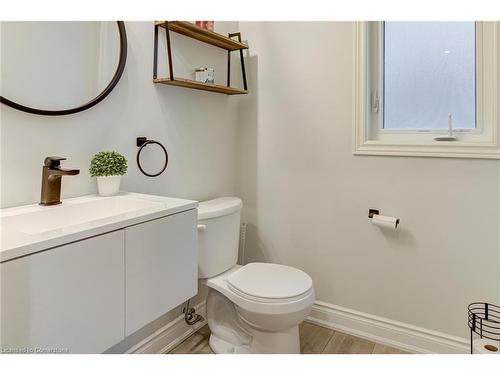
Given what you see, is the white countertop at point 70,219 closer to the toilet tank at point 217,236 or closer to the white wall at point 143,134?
the white wall at point 143,134

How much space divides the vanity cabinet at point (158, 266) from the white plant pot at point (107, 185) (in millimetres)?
350

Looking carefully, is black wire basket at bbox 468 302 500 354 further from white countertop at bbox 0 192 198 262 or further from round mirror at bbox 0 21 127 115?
round mirror at bbox 0 21 127 115

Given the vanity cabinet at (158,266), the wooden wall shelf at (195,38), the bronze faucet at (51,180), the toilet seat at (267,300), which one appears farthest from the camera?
the wooden wall shelf at (195,38)

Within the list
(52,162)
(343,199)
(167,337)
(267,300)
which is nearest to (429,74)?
(343,199)

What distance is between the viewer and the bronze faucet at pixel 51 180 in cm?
116

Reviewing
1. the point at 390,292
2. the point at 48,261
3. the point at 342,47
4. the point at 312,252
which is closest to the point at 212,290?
the point at 312,252

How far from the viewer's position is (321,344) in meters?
1.82

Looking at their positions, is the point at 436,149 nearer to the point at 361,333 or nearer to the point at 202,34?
the point at 361,333

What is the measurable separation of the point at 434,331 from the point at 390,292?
0.86 feet

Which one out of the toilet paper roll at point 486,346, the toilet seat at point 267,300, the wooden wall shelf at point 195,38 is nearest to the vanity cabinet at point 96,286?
the toilet seat at point 267,300

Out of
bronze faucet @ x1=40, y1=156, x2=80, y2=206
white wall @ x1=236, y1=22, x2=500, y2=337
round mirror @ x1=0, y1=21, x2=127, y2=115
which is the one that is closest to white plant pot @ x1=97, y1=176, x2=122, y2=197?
bronze faucet @ x1=40, y1=156, x2=80, y2=206

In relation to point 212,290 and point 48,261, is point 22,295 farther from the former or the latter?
point 212,290

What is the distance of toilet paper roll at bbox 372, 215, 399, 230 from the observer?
169cm

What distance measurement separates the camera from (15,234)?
84cm
